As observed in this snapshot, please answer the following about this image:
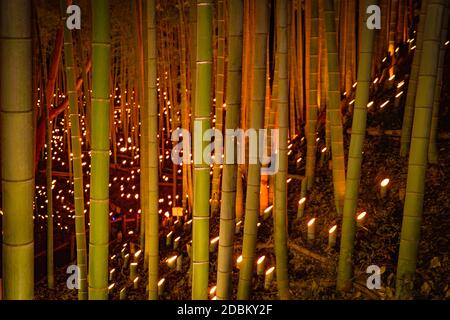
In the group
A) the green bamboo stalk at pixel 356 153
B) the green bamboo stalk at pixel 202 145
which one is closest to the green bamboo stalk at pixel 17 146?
the green bamboo stalk at pixel 202 145

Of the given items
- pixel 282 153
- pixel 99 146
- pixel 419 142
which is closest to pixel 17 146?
pixel 99 146

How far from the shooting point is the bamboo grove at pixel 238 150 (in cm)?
137

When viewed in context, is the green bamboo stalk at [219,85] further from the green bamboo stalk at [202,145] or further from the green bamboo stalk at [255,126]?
the green bamboo stalk at [202,145]

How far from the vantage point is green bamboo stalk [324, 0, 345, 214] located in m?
3.10

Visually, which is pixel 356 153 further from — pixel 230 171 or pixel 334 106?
pixel 230 171

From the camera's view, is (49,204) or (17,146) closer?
(17,146)

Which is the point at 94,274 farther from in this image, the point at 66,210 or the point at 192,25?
the point at 66,210

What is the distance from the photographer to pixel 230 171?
2039 mm

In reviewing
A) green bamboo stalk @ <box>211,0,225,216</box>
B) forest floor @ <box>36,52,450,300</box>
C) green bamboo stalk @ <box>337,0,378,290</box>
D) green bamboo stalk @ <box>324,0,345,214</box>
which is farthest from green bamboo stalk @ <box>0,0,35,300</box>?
green bamboo stalk @ <box>324,0,345,214</box>

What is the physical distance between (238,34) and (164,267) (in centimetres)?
309

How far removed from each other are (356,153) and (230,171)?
101 centimetres

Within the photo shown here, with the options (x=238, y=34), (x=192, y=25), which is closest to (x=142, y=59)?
(x=192, y=25)

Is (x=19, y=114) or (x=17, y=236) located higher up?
(x=19, y=114)

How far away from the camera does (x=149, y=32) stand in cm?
279
